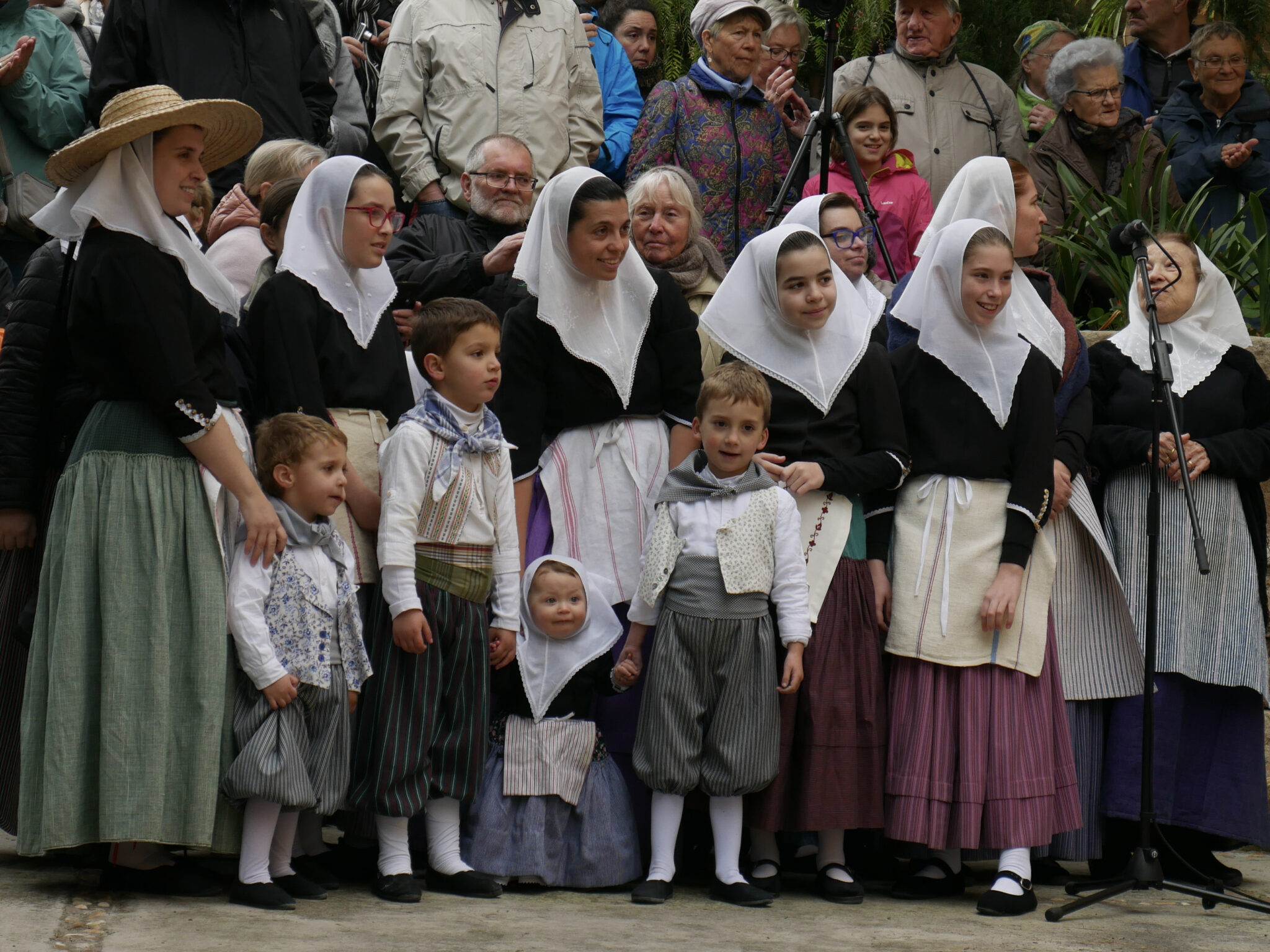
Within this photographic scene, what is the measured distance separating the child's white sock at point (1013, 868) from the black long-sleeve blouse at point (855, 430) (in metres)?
0.93

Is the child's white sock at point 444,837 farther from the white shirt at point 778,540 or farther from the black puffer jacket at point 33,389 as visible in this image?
the black puffer jacket at point 33,389

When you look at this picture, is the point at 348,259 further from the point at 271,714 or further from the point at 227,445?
the point at 271,714

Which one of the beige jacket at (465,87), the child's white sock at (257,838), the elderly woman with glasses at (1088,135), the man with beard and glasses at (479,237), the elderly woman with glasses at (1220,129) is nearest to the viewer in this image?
the child's white sock at (257,838)

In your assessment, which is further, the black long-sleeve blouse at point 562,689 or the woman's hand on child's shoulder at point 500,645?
the black long-sleeve blouse at point 562,689

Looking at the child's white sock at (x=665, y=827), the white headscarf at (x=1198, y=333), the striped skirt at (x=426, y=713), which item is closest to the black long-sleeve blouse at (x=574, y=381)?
the striped skirt at (x=426, y=713)

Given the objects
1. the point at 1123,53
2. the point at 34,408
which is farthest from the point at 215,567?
the point at 1123,53

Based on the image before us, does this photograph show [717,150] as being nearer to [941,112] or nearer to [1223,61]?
[941,112]

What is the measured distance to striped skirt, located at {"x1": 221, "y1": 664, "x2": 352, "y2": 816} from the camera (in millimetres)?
3760

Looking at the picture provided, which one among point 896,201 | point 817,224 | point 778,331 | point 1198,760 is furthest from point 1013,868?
point 896,201

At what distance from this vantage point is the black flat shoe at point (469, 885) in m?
4.09

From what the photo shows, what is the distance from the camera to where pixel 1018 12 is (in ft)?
29.8

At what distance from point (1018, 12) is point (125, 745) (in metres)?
7.35

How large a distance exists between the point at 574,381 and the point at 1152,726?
1.93 m

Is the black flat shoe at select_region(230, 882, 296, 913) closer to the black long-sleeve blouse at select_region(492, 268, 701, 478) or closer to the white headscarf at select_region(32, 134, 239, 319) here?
the black long-sleeve blouse at select_region(492, 268, 701, 478)
